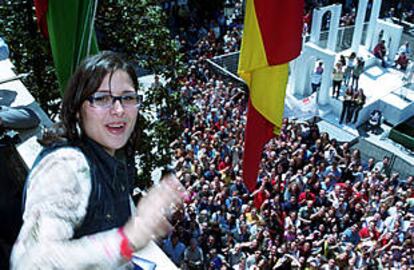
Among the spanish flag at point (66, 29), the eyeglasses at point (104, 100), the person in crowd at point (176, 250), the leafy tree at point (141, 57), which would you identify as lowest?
the person in crowd at point (176, 250)

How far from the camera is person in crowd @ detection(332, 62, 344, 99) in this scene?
18016mm

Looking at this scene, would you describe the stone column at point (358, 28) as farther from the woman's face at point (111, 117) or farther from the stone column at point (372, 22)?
the woman's face at point (111, 117)

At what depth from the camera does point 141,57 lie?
871 centimetres

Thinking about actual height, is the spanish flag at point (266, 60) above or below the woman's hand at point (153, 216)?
below

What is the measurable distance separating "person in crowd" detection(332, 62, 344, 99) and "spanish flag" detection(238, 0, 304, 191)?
35.9 ft

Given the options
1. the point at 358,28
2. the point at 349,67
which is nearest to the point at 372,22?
the point at 358,28

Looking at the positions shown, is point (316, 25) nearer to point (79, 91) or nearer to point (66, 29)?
point (66, 29)

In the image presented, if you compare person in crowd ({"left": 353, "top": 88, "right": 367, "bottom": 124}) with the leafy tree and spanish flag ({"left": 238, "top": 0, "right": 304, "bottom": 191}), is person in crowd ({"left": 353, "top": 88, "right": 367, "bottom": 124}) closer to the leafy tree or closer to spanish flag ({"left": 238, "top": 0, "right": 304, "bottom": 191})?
the leafy tree

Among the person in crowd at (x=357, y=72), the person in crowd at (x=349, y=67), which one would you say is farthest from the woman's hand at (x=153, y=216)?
the person in crowd at (x=349, y=67)

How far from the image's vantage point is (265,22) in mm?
6895

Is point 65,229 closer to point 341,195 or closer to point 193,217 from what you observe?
point 193,217

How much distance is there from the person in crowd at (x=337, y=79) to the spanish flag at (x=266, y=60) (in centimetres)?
1093

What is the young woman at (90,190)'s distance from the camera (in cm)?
204

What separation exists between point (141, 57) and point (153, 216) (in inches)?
261
